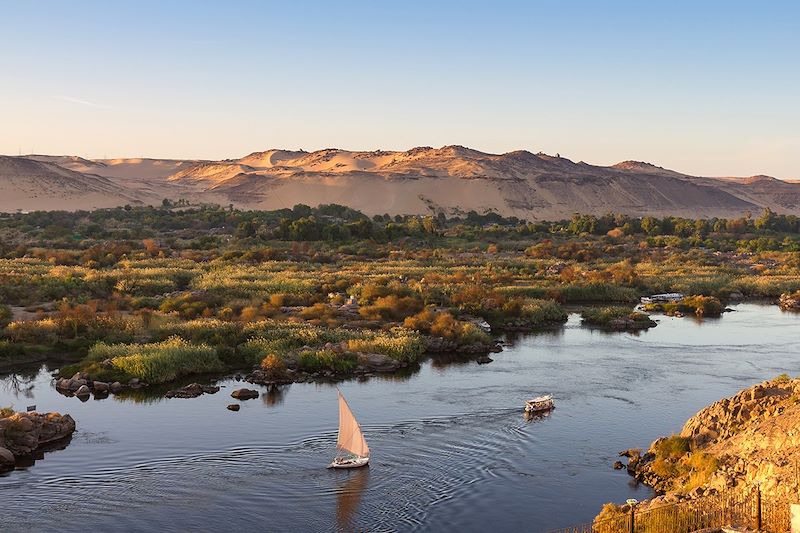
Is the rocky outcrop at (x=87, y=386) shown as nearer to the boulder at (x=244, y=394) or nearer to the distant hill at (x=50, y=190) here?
the boulder at (x=244, y=394)

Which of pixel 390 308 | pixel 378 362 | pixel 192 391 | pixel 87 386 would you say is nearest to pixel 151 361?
pixel 87 386

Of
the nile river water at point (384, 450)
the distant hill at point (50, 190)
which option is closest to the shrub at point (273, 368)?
the nile river water at point (384, 450)

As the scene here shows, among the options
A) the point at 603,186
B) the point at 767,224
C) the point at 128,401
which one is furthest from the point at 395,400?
the point at 603,186

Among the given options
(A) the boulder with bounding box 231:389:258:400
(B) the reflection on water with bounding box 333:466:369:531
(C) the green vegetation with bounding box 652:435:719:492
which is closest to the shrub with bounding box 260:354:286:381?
(A) the boulder with bounding box 231:389:258:400

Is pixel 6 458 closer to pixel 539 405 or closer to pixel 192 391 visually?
pixel 192 391

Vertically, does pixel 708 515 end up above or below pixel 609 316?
below

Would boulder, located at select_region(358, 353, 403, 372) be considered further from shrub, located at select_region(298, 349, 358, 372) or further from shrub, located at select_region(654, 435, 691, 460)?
shrub, located at select_region(654, 435, 691, 460)
